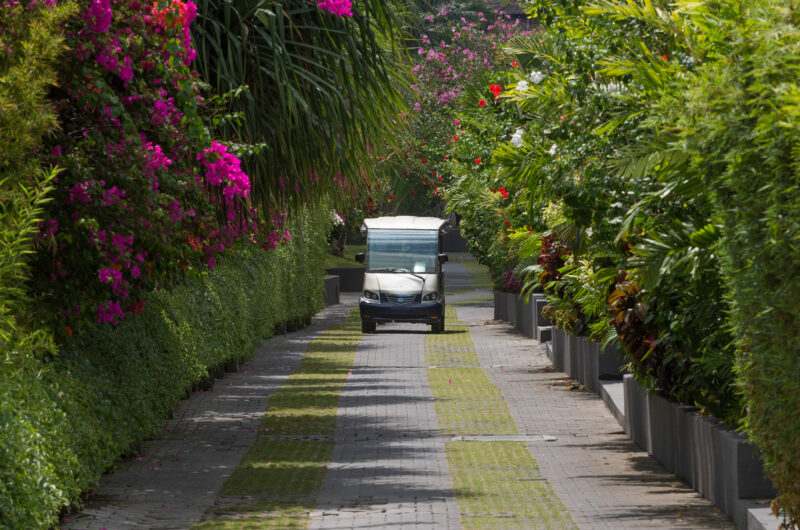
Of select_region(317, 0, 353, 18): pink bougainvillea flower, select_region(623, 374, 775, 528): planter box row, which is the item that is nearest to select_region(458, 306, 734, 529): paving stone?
select_region(623, 374, 775, 528): planter box row

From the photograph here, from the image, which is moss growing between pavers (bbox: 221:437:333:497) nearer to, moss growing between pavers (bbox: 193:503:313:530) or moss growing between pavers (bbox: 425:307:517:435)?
moss growing between pavers (bbox: 193:503:313:530)

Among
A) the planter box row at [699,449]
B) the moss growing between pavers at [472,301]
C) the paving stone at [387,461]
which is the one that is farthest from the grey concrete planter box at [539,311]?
the moss growing between pavers at [472,301]

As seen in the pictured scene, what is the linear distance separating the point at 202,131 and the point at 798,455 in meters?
4.90

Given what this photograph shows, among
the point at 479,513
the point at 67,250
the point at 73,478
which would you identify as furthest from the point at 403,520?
the point at 67,250

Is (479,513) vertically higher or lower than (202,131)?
lower

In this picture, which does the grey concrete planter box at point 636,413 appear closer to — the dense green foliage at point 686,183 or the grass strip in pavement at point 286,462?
the dense green foliage at point 686,183

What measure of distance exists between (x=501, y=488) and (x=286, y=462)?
94.1 inches

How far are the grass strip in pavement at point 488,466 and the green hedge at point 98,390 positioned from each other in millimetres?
2730

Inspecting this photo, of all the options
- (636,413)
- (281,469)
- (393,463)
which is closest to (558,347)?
(636,413)

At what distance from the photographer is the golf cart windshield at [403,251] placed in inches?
1251

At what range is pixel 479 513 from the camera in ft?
29.8

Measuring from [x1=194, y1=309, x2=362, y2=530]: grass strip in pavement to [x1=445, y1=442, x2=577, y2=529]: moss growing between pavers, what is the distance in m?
1.19

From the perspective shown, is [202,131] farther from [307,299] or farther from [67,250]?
[307,299]

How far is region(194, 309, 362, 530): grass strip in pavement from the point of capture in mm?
9141
